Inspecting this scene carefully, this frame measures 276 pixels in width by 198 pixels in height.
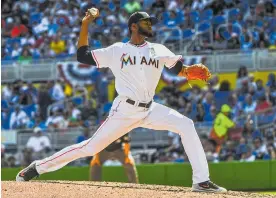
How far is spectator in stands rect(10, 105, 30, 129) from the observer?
1992 cm

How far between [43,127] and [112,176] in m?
3.03

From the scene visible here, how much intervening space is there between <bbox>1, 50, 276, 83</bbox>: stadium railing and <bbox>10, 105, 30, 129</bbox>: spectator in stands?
145 centimetres

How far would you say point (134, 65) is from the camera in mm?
8617

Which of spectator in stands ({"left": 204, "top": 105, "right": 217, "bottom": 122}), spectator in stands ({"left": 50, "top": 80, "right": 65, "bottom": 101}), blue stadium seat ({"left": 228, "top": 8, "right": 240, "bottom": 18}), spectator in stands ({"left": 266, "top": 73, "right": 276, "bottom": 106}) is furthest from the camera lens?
blue stadium seat ({"left": 228, "top": 8, "right": 240, "bottom": 18})

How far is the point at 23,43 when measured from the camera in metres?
22.5

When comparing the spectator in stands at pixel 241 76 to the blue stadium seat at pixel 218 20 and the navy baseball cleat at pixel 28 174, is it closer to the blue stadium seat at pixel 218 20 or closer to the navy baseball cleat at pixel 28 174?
the blue stadium seat at pixel 218 20

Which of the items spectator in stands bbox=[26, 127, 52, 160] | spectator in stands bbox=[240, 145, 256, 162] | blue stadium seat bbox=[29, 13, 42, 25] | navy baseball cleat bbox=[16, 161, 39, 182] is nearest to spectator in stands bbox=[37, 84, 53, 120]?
spectator in stands bbox=[26, 127, 52, 160]

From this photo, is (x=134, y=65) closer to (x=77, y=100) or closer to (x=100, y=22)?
(x=77, y=100)

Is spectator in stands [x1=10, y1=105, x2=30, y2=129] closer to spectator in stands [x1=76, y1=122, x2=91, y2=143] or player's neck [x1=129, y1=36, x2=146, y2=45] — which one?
spectator in stands [x1=76, y1=122, x2=91, y2=143]

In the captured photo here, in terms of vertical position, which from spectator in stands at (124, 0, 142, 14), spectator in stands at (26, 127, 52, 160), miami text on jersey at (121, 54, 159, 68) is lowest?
spectator in stands at (26, 127, 52, 160)

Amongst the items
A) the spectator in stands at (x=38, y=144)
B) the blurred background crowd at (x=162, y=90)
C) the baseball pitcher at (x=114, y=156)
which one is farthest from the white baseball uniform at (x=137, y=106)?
the spectator in stands at (x=38, y=144)

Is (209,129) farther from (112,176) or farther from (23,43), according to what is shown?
(23,43)

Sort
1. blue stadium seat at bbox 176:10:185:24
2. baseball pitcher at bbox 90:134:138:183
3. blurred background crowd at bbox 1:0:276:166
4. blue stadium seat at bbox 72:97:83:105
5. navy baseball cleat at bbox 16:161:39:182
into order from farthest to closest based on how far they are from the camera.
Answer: blue stadium seat at bbox 176:10:185:24 → blue stadium seat at bbox 72:97:83:105 → blurred background crowd at bbox 1:0:276:166 → baseball pitcher at bbox 90:134:138:183 → navy baseball cleat at bbox 16:161:39:182

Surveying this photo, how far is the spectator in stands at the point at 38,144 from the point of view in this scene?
18.5 meters
